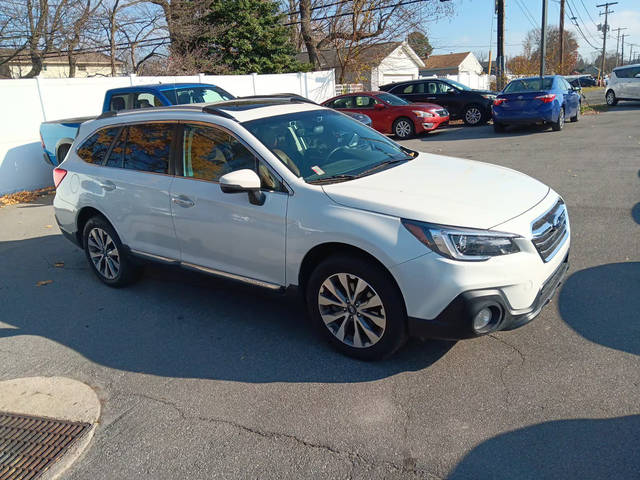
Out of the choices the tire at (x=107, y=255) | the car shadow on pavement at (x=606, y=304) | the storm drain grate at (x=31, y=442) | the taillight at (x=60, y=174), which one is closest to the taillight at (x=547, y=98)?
the car shadow on pavement at (x=606, y=304)

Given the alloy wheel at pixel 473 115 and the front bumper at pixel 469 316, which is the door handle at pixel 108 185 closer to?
the front bumper at pixel 469 316

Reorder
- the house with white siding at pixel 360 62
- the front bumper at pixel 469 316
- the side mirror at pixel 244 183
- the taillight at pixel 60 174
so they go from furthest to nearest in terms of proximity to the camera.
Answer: the house with white siding at pixel 360 62 < the taillight at pixel 60 174 < the side mirror at pixel 244 183 < the front bumper at pixel 469 316

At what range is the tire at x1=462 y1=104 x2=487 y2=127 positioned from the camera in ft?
61.1

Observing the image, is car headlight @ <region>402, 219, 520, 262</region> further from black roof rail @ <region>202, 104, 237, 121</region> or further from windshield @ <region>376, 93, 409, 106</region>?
windshield @ <region>376, 93, 409, 106</region>

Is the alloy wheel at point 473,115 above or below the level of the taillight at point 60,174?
below

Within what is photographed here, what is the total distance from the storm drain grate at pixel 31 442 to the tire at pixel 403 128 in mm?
14583

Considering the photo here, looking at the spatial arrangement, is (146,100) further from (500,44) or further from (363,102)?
(500,44)

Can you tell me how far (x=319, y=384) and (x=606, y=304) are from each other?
2469mm

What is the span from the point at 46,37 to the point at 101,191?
21635 millimetres

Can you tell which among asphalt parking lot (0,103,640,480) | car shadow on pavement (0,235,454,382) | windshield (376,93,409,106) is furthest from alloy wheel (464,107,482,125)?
car shadow on pavement (0,235,454,382)

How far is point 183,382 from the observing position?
3.84 meters

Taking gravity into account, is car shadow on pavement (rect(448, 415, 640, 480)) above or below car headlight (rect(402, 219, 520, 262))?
below

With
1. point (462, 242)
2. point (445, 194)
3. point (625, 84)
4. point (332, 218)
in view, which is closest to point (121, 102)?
point (332, 218)

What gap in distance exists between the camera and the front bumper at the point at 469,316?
333cm
